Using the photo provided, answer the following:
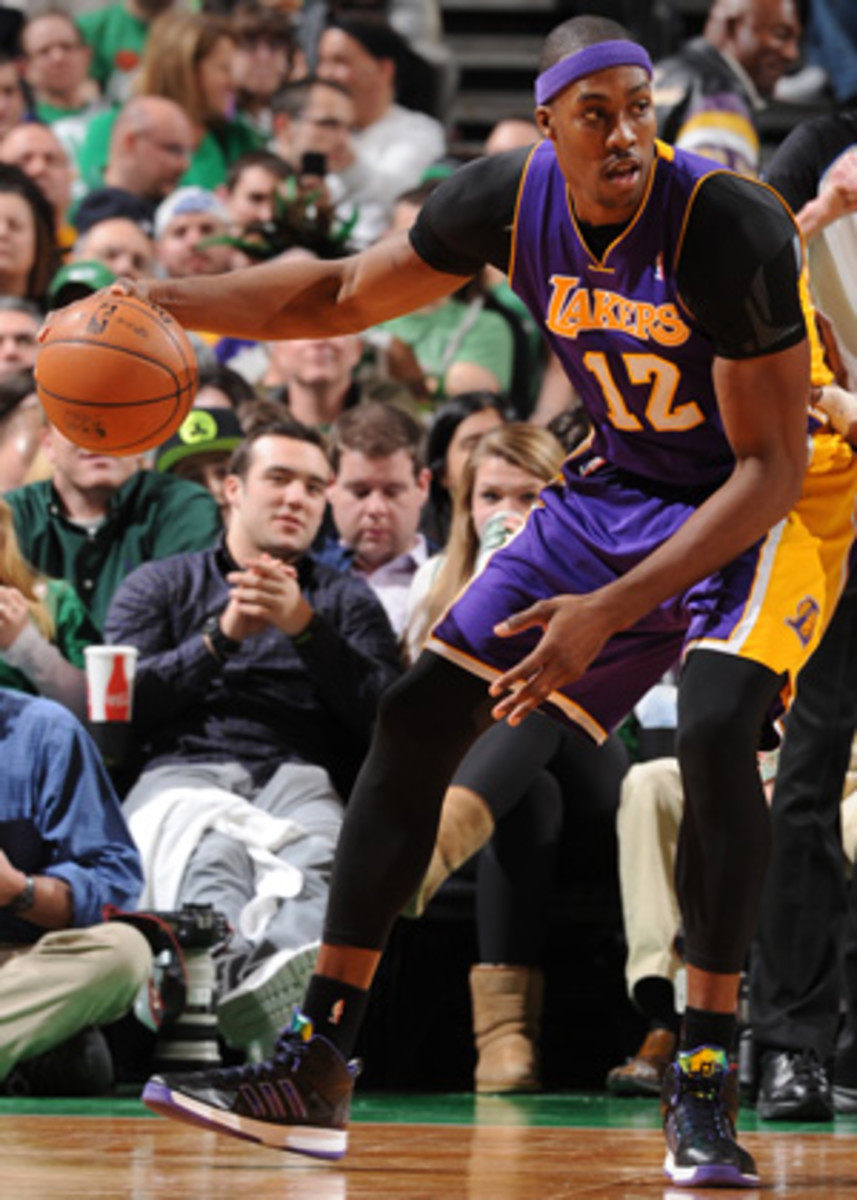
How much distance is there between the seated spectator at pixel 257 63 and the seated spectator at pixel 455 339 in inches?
137

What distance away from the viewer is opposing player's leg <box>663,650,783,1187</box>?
372 cm

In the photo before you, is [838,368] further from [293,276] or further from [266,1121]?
[266,1121]

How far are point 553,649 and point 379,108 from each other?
8355 mm

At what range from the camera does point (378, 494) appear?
7.07 metres

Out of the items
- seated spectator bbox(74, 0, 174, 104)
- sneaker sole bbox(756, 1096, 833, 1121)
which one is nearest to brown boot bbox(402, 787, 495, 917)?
sneaker sole bbox(756, 1096, 833, 1121)

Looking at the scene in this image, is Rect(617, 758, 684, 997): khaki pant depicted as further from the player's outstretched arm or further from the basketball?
the basketball

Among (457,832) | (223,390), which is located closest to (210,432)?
(223,390)

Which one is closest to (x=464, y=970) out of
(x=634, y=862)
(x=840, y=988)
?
(x=634, y=862)

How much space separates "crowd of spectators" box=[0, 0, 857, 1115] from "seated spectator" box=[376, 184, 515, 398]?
14mm

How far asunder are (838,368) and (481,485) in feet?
5.43

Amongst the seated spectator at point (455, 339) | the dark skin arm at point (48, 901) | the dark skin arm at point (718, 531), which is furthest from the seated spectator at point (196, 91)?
the dark skin arm at point (718, 531)

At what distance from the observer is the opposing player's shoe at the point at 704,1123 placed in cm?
366

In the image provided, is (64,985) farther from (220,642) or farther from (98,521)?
(98,521)

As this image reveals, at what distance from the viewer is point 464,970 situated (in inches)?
249
